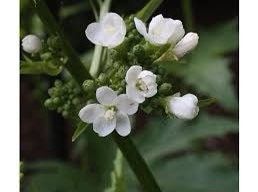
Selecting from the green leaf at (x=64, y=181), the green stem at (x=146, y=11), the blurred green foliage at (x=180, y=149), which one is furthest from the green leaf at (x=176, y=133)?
the green stem at (x=146, y=11)

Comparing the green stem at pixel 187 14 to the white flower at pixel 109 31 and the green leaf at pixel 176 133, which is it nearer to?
the green leaf at pixel 176 133

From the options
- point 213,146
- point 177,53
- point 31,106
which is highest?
point 177,53

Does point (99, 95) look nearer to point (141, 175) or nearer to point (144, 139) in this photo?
point (141, 175)

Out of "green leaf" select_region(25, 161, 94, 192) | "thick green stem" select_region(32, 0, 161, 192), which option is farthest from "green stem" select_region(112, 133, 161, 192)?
"green leaf" select_region(25, 161, 94, 192)

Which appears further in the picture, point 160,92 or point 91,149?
point 91,149

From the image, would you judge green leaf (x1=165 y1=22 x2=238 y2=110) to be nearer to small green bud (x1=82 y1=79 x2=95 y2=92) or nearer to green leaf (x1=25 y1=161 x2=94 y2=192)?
green leaf (x1=25 y1=161 x2=94 y2=192)

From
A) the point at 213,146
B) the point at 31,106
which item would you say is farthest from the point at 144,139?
the point at 31,106

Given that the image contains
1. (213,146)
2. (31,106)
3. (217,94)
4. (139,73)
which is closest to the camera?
(139,73)
